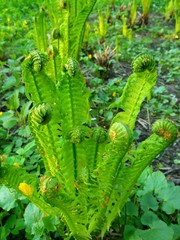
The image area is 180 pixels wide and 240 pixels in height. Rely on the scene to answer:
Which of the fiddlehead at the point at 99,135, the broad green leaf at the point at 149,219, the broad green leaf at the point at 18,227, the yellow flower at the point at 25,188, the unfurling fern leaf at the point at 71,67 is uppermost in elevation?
the unfurling fern leaf at the point at 71,67

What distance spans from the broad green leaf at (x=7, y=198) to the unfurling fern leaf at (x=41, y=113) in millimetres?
562

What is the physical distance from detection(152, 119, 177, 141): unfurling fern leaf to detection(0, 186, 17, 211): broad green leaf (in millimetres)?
770

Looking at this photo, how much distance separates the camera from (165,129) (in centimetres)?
128

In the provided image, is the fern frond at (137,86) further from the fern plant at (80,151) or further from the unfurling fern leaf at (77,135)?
the unfurling fern leaf at (77,135)

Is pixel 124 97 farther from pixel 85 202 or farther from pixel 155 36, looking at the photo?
pixel 155 36

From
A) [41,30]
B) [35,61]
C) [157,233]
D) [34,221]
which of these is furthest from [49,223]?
[41,30]

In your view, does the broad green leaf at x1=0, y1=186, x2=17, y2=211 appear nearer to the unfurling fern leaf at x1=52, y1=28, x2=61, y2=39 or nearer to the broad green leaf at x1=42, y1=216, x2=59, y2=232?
the broad green leaf at x1=42, y1=216, x2=59, y2=232

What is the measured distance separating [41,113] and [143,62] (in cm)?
44

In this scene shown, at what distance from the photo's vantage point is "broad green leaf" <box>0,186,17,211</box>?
5.56ft

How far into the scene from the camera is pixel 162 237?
1.48m

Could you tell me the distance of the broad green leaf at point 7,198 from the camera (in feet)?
5.56

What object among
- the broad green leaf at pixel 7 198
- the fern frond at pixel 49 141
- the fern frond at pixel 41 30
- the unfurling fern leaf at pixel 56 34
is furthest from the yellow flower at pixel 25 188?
the fern frond at pixel 41 30

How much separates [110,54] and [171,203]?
203 cm

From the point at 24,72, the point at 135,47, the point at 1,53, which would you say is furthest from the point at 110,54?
the point at 24,72
